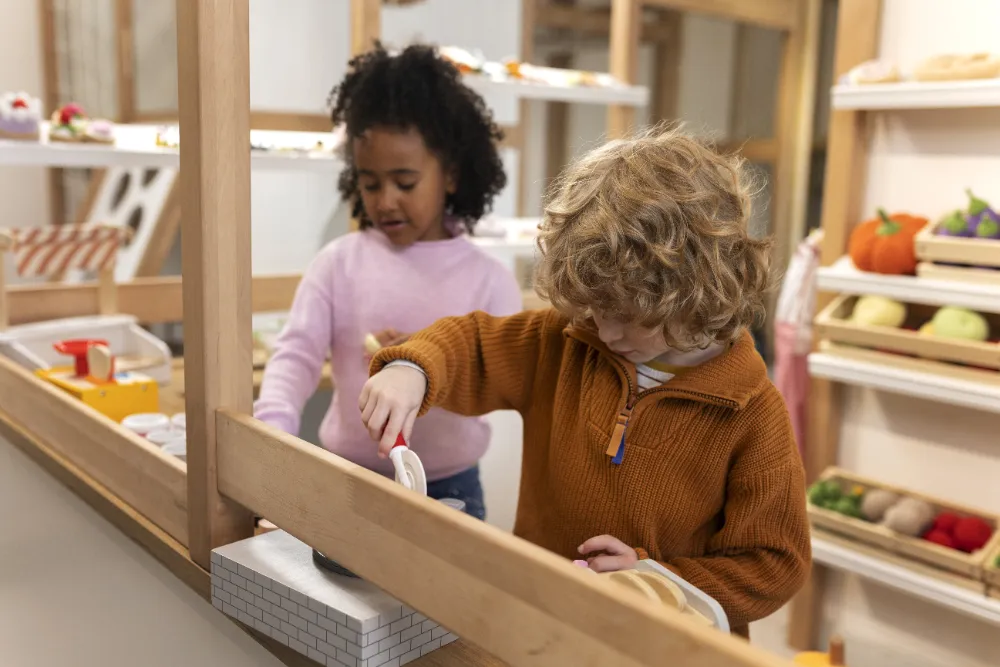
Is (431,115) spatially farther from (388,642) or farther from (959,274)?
(959,274)

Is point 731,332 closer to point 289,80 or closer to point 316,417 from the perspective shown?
point 316,417

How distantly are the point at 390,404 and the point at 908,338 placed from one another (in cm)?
152

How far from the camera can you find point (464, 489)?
4.62 ft

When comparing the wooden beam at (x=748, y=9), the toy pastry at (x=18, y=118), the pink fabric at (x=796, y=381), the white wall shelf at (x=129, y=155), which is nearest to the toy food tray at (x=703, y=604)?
the white wall shelf at (x=129, y=155)

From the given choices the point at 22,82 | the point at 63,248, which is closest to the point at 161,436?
the point at 63,248

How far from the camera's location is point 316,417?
238cm

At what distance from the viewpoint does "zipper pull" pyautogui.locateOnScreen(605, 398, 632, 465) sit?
2.93 feet

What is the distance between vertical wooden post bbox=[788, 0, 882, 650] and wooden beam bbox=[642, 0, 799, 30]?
80 cm

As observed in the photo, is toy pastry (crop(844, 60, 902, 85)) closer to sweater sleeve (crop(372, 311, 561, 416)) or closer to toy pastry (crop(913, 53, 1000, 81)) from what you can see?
toy pastry (crop(913, 53, 1000, 81))

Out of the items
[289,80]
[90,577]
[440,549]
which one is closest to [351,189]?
[90,577]

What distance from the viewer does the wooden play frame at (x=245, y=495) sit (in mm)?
527

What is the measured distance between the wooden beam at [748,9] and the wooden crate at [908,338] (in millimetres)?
1254

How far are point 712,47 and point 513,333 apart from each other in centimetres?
404

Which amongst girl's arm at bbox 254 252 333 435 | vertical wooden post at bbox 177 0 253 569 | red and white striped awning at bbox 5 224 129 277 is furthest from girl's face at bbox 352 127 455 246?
red and white striped awning at bbox 5 224 129 277
